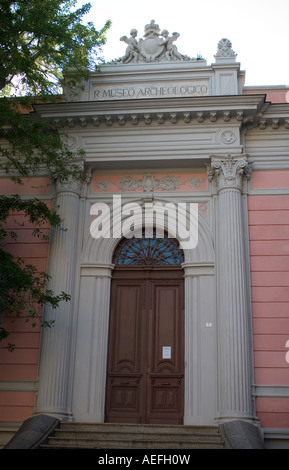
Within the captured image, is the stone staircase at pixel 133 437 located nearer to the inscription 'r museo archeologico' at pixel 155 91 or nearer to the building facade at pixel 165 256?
the building facade at pixel 165 256

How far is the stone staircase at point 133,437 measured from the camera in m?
9.02

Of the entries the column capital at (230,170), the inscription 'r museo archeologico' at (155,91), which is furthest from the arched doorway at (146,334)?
the inscription 'r museo archeologico' at (155,91)

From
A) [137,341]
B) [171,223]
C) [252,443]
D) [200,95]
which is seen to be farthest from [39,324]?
[200,95]

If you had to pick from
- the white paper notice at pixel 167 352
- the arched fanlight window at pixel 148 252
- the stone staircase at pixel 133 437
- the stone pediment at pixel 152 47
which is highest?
the stone pediment at pixel 152 47

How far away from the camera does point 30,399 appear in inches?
427

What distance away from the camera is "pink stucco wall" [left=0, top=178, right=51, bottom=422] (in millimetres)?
10836

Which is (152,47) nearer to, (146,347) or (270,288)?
(270,288)

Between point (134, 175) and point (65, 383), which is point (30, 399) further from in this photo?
point (134, 175)

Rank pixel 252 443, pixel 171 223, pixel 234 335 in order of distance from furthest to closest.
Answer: pixel 171 223 → pixel 234 335 → pixel 252 443

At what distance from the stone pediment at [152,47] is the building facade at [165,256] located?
4cm

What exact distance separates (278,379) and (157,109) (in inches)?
234

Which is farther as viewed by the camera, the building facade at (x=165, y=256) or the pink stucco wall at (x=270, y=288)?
the building facade at (x=165, y=256)
